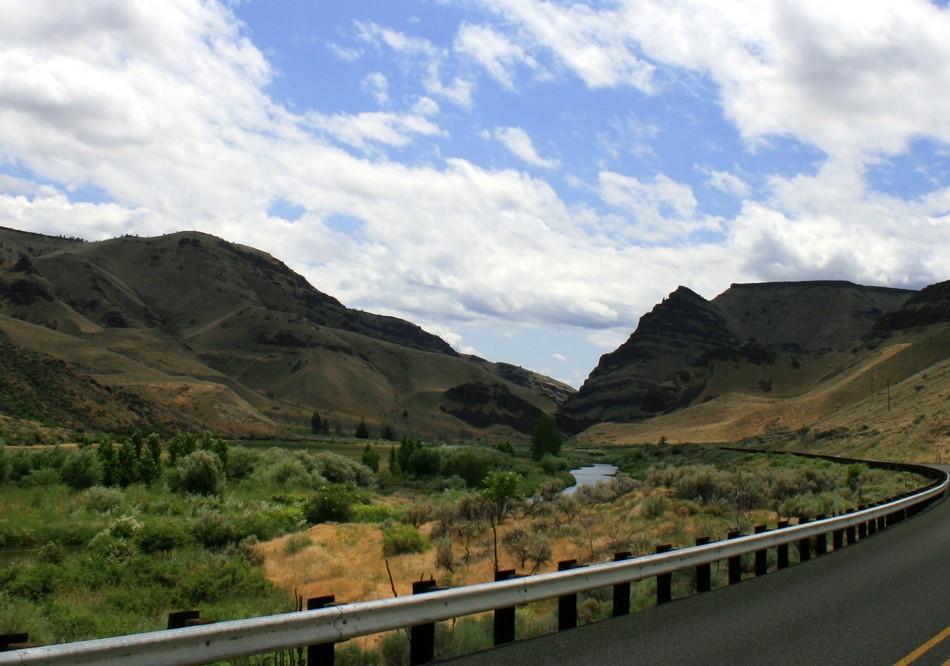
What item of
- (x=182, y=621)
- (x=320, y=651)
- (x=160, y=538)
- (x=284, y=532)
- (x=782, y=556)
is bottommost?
(x=284, y=532)

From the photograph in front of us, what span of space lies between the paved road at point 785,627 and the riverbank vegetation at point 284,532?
38.0 inches

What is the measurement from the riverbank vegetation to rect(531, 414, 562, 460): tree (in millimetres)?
64002

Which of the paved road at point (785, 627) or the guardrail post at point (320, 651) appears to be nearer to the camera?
the guardrail post at point (320, 651)

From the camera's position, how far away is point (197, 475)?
44.8m

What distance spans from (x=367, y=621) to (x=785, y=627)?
4543mm

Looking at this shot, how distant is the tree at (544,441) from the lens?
11269 cm

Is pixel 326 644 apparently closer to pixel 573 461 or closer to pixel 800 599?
pixel 800 599

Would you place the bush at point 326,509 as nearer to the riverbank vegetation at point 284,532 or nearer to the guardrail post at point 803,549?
the riverbank vegetation at point 284,532

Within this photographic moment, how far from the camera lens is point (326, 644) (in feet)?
19.0

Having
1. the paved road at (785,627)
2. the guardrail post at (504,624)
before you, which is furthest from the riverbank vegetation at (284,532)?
the paved road at (785,627)

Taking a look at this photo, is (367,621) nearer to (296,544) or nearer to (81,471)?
(296,544)

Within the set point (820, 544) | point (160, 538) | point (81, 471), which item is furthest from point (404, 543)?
point (81, 471)

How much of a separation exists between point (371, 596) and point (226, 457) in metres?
38.1

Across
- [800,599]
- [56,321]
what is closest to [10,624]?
[800,599]
